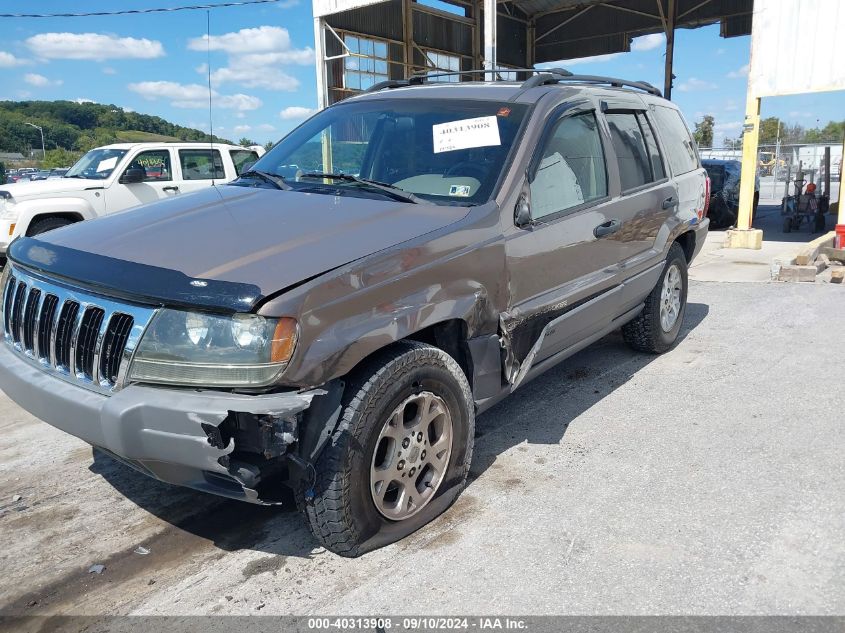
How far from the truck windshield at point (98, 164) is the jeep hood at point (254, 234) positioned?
26.1 ft

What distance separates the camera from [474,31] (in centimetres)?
2245

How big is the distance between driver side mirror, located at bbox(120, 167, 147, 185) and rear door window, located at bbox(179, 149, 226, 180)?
2.72 feet

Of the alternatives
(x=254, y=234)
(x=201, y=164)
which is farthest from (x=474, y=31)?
(x=254, y=234)

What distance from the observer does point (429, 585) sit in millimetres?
2588

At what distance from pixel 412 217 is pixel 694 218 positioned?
341 cm

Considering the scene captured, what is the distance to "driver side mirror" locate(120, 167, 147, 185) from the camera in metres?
10.0

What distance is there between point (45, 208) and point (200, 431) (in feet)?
29.5

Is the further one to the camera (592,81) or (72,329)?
(592,81)

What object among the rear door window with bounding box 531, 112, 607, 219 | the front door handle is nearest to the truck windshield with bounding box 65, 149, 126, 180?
the rear door window with bounding box 531, 112, 607, 219

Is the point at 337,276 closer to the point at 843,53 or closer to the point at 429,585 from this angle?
the point at 429,585

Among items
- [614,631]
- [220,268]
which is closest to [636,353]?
[614,631]

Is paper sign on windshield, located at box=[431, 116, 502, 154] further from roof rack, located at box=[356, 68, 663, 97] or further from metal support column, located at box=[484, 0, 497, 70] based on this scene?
metal support column, located at box=[484, 0, 497, 70]

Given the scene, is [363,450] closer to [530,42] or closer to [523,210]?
[523,210]

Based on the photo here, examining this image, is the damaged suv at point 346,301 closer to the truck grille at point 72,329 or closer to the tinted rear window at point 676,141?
the truck grille at point 72,329
